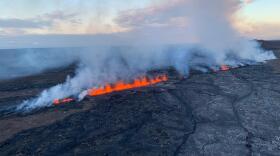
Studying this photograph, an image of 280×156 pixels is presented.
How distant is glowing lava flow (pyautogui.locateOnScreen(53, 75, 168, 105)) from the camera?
78.3ft

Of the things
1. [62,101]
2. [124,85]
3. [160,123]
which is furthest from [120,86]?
[160,123]

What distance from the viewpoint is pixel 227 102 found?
20406 mm

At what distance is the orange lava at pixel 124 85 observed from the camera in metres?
25.5

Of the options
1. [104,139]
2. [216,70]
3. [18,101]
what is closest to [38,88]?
[18,101]

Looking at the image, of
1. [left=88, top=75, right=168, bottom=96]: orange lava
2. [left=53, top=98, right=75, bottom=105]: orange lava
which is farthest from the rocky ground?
[left=88, top=75, right=168, bottom=96]: orange lava

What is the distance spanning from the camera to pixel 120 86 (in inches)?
1080

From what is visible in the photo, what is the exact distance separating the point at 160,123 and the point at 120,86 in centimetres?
1141

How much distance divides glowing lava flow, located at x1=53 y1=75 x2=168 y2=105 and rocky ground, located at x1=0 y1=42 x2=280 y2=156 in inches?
68.6

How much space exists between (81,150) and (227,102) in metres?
12.8

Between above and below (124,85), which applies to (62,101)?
above

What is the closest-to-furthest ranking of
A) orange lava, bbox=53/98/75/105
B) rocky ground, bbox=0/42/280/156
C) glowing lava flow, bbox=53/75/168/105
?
rocky ground, bbox=0/42/280/156 < orange lava, bbox=53/98/75/105 < glowing lava flow, bbox=53/75/168/105

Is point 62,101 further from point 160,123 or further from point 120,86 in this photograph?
point 160,123

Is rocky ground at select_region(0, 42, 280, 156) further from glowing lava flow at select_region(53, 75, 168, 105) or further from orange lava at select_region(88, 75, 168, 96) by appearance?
orange lava at select_region(88, 75, 168, 96)

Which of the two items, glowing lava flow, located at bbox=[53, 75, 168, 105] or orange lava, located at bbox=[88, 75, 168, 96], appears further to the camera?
orange lava, located at bbox=[88, 75, 168, 96]
